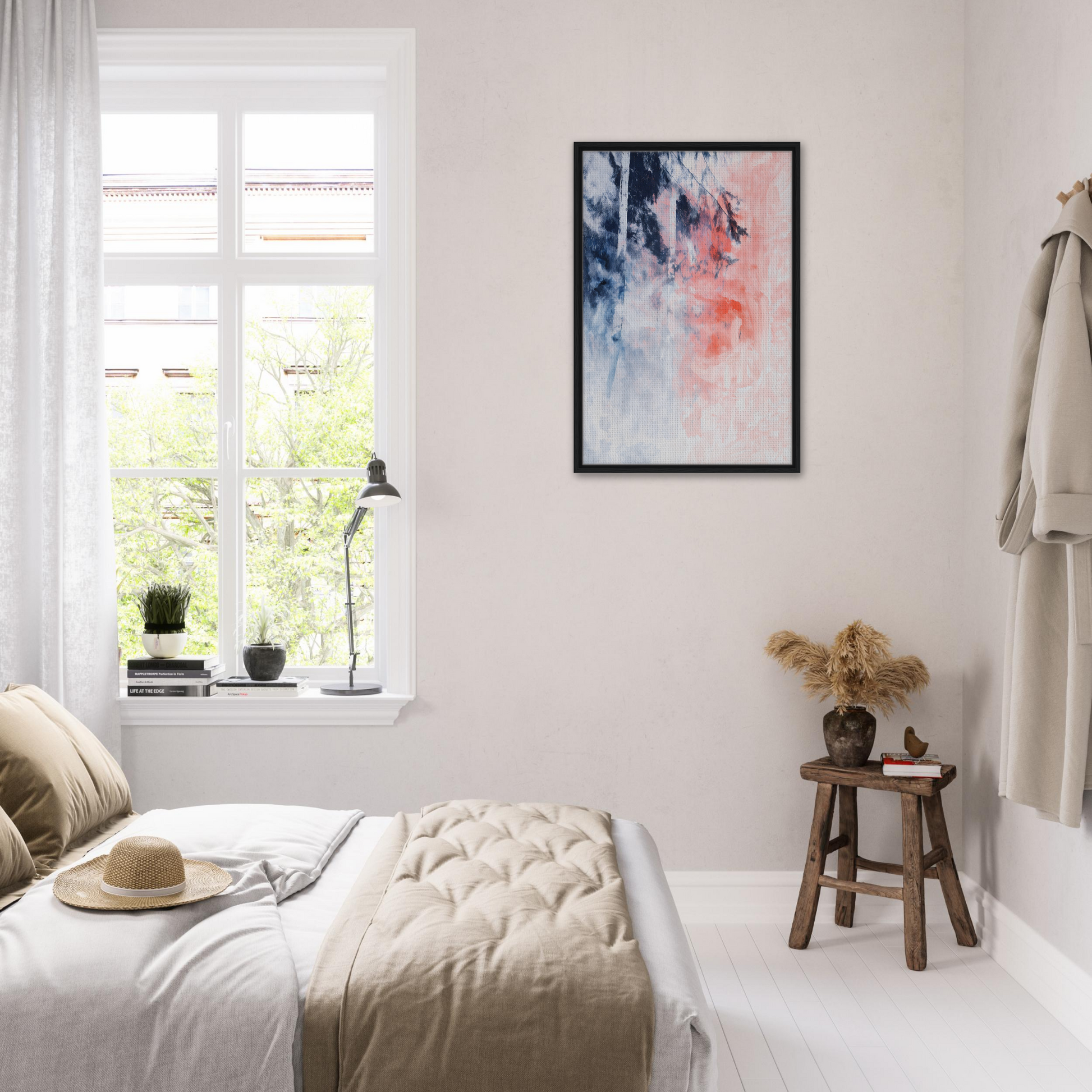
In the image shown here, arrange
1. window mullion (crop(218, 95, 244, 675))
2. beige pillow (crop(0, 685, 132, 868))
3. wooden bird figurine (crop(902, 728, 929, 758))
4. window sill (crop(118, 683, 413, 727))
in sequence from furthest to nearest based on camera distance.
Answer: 1. window mullion (crop(218, 95, 244, 675))
2. window sill (crop(118, 683, 413, 727))
3. wooden bird figurine (crop(902, 728, 929, 758))
4. beige pillow (crop(0, 685, 132, 868))

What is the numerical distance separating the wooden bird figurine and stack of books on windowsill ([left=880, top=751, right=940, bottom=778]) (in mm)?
15

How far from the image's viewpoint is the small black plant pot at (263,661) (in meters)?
2.99

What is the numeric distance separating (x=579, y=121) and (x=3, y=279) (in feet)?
5.89

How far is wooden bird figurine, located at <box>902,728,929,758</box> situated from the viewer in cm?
269

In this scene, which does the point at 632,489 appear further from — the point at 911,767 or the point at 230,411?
the point at 230,411

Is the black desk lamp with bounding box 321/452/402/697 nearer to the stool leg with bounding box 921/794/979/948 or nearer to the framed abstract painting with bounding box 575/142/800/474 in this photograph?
the framed abstract painting with bounding box 575/142/800/474

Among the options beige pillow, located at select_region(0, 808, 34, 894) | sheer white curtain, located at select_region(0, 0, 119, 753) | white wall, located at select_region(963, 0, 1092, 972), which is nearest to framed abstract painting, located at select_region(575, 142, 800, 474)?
white wall, located at select_region(963, 0, 1092, 972)

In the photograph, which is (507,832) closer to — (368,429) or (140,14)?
(368,429)

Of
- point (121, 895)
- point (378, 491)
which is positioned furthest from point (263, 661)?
point (121, 895)

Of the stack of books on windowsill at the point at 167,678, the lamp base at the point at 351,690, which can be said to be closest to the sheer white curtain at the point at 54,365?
the stack of books on windowsill at the point at 167,678

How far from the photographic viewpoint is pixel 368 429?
10.4 ft

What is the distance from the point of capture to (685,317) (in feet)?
9.82

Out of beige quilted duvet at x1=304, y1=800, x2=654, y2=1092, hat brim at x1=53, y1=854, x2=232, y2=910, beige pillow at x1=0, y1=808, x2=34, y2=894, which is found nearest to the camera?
beige quilted duvet at x1=304, y1=800, x2=654, y2=1092

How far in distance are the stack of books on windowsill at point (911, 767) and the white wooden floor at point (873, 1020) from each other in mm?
509
